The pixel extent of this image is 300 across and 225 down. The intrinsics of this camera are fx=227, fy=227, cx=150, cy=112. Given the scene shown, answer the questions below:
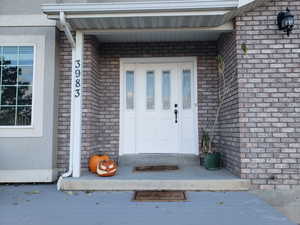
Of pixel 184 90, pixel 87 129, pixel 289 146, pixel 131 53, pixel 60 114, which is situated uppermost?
pixel 131 53

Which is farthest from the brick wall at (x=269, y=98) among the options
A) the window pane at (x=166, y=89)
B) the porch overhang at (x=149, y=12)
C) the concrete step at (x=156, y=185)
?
the window pane at (x=166, y=89)

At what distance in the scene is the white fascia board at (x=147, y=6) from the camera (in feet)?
9.87

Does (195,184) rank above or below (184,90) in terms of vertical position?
below

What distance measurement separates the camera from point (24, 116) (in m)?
3.62

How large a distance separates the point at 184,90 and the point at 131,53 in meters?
1.25

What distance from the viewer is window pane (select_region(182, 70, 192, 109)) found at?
4434 mm

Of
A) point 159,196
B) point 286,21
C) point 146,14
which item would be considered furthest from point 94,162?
point 286,21

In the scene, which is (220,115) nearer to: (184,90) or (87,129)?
(184,90)

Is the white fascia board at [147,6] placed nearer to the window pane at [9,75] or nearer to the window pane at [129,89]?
the window pane at [9,75]

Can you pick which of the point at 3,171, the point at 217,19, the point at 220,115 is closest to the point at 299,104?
the point at 220,115

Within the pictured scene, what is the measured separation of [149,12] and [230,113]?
1.95m

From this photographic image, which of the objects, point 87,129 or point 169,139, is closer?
point 87,129

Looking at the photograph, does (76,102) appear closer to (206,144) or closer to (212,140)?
(206,144)

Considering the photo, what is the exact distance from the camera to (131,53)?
4367mm
